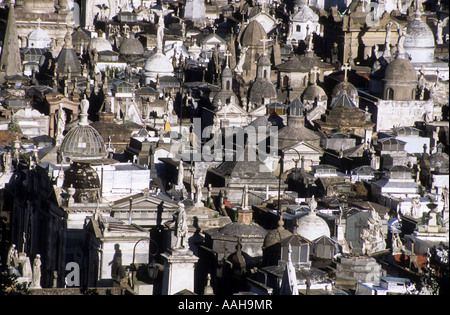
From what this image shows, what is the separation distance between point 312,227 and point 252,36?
65.3m

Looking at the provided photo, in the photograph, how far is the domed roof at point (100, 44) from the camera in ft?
515

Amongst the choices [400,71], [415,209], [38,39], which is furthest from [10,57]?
[415,209]

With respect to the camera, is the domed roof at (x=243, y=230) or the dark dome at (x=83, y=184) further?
the dark dome at (x=83, y=184)

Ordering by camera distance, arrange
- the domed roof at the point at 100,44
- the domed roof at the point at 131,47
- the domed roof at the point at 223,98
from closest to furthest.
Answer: the domed roof at the point at 223,98, the domed roof at the point at 100,44, the domed roof at the point at 131,47

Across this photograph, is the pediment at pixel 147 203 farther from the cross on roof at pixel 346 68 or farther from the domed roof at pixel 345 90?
the cross on roof at pixel 346 68

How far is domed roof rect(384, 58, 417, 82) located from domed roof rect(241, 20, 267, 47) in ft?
64.2

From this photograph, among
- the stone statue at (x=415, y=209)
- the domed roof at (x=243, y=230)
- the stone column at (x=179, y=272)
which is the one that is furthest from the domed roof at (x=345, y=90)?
the stone column at (x=179, y=272)

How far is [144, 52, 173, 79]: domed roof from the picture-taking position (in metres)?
139

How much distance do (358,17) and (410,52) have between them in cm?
1662

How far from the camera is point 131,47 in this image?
159625mm

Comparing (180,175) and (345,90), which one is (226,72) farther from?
(180,175)

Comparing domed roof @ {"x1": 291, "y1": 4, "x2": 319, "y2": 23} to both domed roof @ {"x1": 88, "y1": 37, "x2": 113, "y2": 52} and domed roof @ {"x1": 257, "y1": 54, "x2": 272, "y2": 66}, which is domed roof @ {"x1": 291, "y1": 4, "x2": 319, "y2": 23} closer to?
domed roof @ {"x1": 88, "y1": 37, "x2": 113, "y2": 52}

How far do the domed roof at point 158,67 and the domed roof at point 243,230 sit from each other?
60.7 meters
